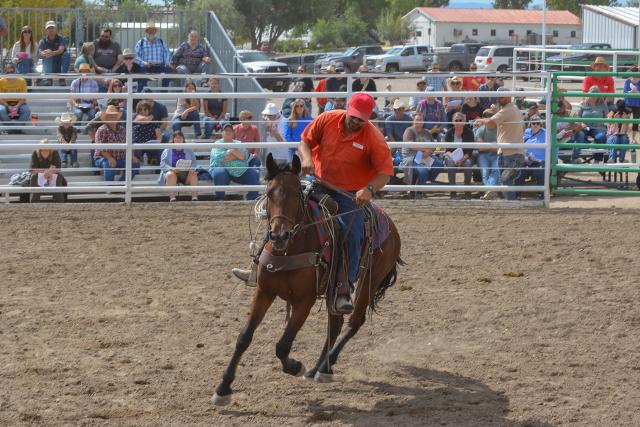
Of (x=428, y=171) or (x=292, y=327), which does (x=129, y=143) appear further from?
(x=292, y=327)

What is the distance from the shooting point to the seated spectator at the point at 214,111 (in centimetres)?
1451

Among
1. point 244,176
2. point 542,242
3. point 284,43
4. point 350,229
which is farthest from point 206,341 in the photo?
point 284,43

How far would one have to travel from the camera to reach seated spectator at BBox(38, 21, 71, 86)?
16.7 meters

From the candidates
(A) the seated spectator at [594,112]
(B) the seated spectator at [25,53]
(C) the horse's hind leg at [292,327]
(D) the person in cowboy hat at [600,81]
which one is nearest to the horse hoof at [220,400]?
(C) the horse's hind leg at [292,327]

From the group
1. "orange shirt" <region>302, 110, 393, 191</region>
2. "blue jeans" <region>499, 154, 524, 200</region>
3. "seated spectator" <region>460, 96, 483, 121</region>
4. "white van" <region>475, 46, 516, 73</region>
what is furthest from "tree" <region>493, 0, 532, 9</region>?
"orange shirt" <region>302, 110, 393, 191</region>

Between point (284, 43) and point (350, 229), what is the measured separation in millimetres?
75937

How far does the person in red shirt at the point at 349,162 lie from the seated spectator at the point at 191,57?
34.6ft

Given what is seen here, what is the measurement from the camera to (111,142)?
13531 mm

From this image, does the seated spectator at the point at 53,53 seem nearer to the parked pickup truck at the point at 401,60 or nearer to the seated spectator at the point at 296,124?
the seated spectator at the point at 296,124

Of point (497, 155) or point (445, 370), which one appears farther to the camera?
point (497, 155)

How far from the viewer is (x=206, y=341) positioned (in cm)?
742

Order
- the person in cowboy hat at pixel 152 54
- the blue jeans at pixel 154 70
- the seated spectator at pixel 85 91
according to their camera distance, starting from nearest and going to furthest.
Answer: the seated spectator at pixel 85 91 → the blue jeans at pixel 154 70 → the person in cowboy hat at pixel 152 54

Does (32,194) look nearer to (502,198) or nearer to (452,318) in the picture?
(502,198)

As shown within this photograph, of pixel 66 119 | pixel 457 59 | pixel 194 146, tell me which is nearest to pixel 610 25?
pixel 457 59
